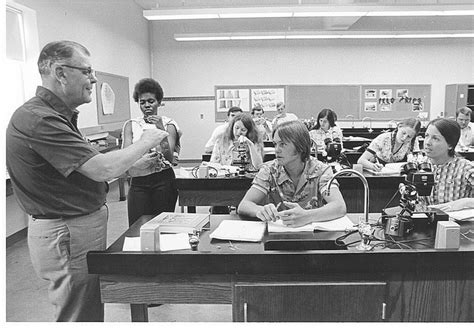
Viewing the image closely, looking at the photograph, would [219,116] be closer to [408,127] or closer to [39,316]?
[408,127]

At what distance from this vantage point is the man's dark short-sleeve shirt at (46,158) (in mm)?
1450

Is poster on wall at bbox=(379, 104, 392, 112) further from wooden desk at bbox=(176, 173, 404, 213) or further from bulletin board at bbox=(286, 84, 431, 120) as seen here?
wooden desk at bbox=(176, 173, 404, 213)

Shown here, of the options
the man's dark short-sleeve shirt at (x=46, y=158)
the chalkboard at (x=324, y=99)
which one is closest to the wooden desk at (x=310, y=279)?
the man's dark short-sleeve shirt at (x=46, y=158)

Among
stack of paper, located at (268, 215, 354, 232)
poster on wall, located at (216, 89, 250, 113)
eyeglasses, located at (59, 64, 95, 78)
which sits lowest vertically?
stack of paper, located at (268, 215, 354, 232)

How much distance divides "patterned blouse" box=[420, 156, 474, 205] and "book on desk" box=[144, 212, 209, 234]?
49.9 inches

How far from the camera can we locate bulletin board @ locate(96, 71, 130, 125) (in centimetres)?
Answer: 608

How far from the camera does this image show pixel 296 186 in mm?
2141

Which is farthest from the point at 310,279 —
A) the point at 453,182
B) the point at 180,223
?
the point at 453,182

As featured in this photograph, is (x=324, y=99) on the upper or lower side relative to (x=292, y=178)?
upper

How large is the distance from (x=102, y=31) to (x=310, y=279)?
594 centimetres

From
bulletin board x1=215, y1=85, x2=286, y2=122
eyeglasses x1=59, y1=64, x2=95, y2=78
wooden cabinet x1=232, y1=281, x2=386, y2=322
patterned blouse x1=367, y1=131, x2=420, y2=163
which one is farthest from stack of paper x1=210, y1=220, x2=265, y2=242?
bulletin board x1=215, y1=85, x2=286, y2=122

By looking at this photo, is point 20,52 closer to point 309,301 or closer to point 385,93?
point 309,301

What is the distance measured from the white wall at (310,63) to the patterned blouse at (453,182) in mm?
6979

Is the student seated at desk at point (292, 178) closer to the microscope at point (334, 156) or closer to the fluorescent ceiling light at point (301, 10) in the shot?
the microscope at point (334, 156)
